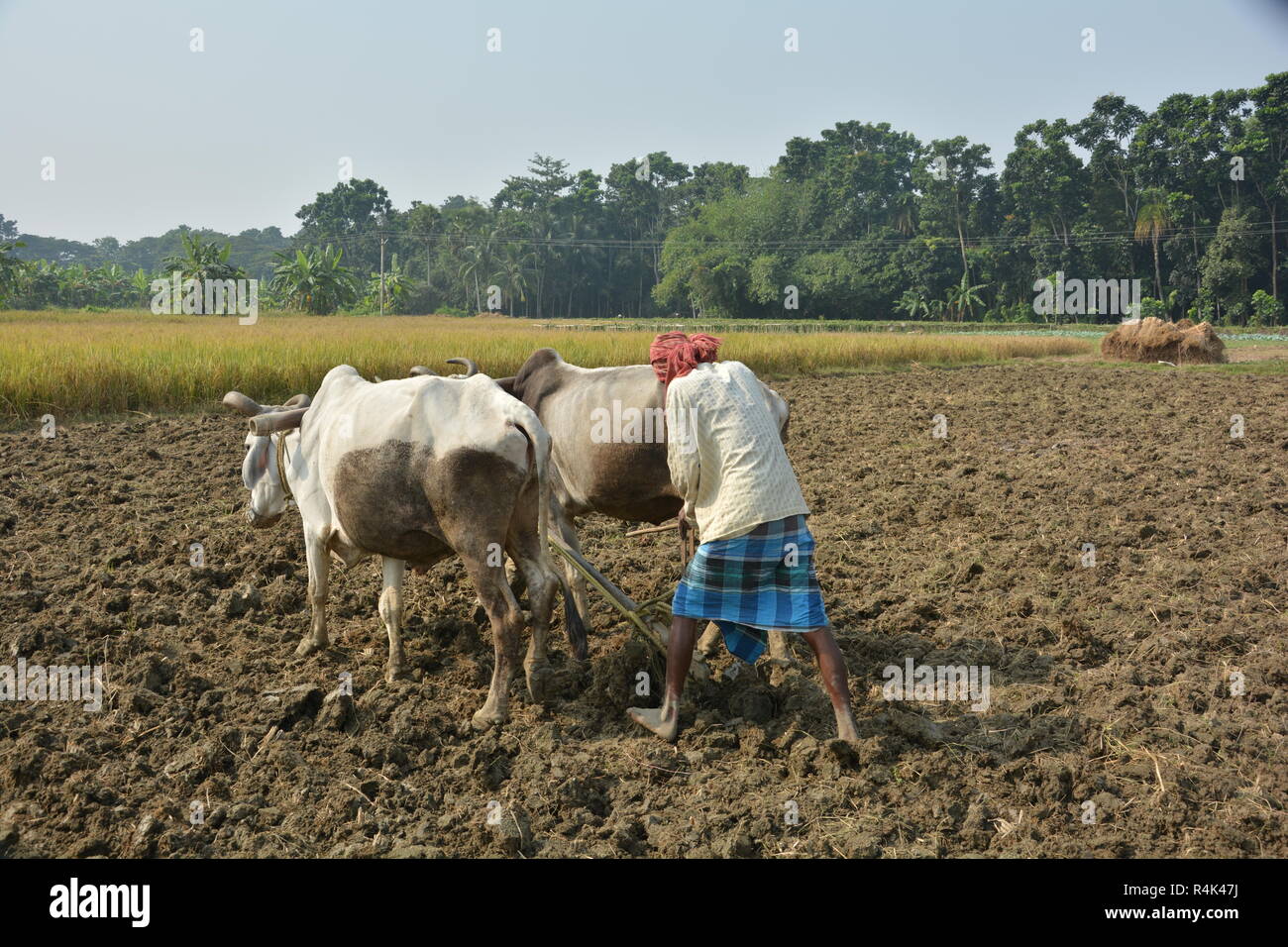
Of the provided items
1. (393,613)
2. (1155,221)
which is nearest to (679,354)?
(393,613)

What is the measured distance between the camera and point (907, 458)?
35.2 ft

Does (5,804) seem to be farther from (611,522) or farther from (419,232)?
(419,232)

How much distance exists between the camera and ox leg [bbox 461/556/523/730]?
15.1 feet

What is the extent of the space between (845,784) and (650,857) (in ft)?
2.77

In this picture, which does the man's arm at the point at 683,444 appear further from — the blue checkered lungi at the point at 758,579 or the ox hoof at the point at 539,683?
the ox hoof at the point at 539,683

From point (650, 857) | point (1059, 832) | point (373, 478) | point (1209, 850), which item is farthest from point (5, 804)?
point (1209, 850)

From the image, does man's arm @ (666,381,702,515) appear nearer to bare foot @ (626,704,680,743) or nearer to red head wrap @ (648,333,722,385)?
red head wrap @ (648,333,722,385)

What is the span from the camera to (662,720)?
175 inches

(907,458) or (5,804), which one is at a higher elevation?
(907,458)

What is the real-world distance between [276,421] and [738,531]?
111 inches

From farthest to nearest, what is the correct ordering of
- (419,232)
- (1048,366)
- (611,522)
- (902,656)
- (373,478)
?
1. (419,232)
2. (1048,366)
3. (611,522)
4. (902,656)
5. (373,478)

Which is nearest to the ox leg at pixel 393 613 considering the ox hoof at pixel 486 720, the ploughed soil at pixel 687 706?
the ploughed soil at pixel 687 706

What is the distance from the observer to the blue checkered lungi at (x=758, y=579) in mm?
4211

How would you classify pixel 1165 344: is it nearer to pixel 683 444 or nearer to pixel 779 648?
pixel 779 648
